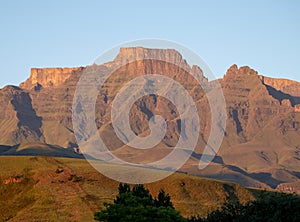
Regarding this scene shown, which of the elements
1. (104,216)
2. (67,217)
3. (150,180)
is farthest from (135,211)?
(150,180)

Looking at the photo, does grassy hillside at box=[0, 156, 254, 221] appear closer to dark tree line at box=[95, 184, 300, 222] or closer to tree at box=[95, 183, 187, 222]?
dark tree line at box=[95, 184, 300, 222]

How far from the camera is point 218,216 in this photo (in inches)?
3590

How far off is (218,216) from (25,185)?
54.5m

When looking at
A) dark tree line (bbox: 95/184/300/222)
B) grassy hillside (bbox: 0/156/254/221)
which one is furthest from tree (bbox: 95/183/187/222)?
grassy hillside (bbox: 0/156/254/221)

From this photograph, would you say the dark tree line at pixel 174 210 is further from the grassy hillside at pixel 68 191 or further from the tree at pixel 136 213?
the grassy hillside at pixel 68 191

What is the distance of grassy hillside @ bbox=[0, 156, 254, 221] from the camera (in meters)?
117

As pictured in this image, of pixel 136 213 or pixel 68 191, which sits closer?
pixel 136 213

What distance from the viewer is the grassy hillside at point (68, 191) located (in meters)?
117

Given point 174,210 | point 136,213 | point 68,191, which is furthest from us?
point 68,191

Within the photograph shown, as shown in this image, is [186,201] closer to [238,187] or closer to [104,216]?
[238,187]

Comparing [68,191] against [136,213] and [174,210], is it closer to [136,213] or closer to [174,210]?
[174,210]

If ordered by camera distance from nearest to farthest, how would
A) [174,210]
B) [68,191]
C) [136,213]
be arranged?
1. [136,213]
2. [174,210]
3. [68,191]

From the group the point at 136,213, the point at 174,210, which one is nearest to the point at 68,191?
the point at 174,210

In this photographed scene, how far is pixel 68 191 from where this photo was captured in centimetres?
12975
